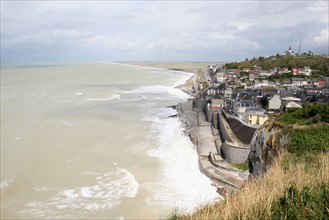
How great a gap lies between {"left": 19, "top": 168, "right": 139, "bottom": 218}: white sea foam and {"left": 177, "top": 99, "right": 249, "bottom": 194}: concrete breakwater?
4.79 metres

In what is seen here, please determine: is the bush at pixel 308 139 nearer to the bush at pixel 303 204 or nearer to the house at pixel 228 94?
the bush at pixel 303 204

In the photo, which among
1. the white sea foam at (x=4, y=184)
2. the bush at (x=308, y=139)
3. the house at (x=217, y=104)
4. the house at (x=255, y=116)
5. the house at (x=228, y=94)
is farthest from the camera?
the house at (x=228, y=94)

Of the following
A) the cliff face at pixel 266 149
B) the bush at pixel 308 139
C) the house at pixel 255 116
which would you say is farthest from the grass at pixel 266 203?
the house at pixel 255 116

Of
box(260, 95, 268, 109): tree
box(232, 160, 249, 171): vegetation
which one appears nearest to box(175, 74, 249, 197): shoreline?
box(232, 160, 249, 171): vegetation

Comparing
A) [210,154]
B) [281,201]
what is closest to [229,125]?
[210,154]

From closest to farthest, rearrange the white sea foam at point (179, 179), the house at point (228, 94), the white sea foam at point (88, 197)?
the white sea foam at point (88, 197)
the white sea foam at point (179, 179)
the house at point (228, 94)

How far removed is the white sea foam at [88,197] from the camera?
598 inches

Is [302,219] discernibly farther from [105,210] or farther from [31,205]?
[31,205]

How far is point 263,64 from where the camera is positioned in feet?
300

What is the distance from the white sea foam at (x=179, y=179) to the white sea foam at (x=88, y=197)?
1.59m

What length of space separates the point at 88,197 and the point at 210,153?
9289mm

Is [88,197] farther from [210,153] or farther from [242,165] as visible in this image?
[242,165]

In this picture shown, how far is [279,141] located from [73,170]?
13.5 m

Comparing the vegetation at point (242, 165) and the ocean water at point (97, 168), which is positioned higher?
the vegetation at point (242, 165)
